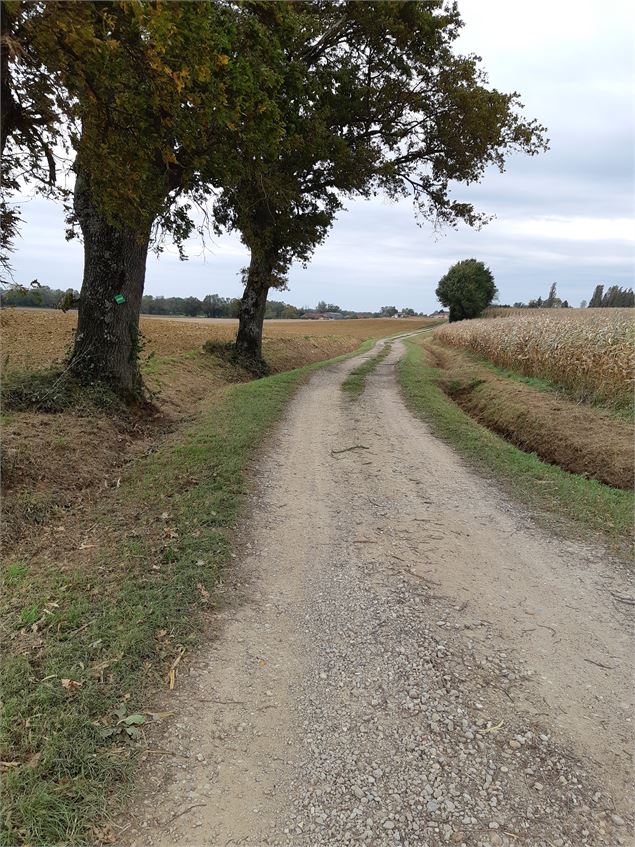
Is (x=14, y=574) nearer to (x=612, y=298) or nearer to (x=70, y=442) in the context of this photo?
(x=70, y=442)

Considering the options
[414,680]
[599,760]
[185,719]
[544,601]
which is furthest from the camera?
[544,601]

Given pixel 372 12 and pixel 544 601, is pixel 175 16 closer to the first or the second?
pixel 544 601

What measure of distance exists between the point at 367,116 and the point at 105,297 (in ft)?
32.8

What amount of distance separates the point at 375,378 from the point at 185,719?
14.2 meters

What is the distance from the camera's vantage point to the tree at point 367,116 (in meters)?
11.2

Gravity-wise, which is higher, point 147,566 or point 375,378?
point 375,378

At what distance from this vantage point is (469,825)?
216cm

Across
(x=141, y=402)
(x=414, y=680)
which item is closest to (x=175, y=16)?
(x=414, y=680)

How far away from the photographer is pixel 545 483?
6.47 metres

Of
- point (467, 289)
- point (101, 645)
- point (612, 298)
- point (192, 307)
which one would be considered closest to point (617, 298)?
point (612, 298)

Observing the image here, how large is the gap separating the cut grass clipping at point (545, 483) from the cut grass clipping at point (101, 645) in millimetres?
3928

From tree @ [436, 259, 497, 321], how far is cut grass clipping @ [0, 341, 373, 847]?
71032mm

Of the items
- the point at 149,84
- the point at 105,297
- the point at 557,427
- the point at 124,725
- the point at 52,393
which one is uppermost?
the point at 149,84

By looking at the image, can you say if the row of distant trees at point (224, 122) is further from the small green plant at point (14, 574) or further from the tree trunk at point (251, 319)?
the small green plant at point (14, 574)
